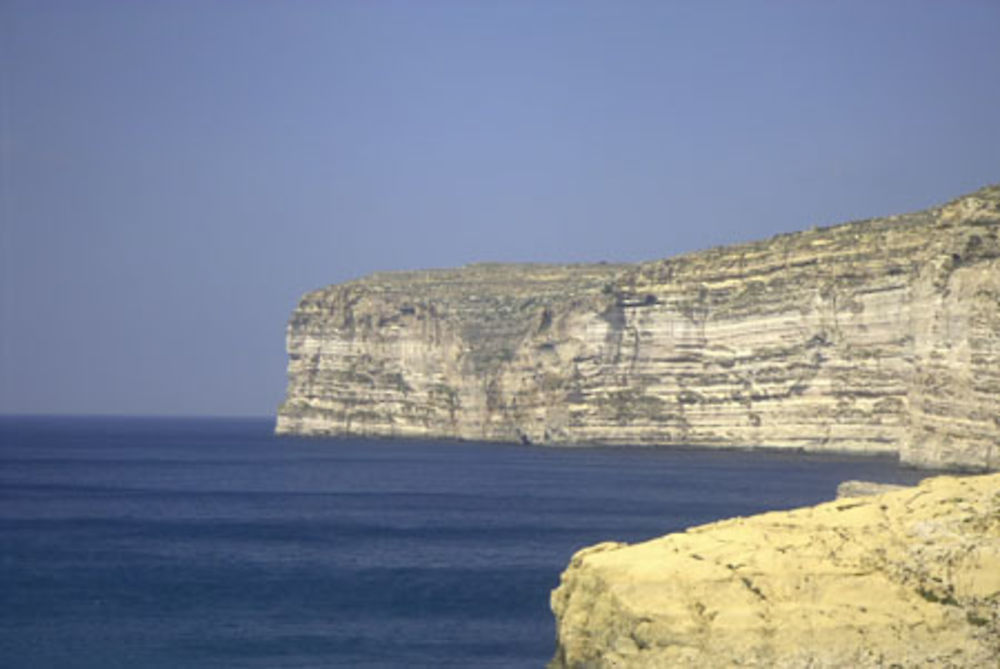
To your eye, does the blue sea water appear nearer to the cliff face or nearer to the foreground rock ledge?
the cliff face

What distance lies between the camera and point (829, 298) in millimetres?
115000

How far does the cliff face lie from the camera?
3295 inches

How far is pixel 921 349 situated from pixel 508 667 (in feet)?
196

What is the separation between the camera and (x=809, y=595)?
80.6 ft

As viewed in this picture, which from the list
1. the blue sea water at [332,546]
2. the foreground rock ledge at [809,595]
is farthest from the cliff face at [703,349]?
the foreground rock ledge at [809,595]

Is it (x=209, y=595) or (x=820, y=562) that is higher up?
(x=820, y=562)

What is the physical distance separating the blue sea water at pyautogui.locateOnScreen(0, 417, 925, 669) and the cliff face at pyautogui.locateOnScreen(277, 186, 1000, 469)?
5.13m

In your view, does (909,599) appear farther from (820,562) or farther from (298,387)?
(298,387)

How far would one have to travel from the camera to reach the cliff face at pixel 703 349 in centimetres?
8369

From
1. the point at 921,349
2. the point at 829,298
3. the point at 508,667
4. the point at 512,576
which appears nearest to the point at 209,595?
the point at 512,576

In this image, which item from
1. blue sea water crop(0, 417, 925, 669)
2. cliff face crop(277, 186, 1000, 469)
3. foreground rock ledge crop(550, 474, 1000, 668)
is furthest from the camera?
cliff face crop(277, 186, 1000, 469)

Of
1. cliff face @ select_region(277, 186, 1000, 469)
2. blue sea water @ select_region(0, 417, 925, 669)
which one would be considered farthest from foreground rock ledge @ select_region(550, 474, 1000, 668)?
cliff face @ select_region(277, 186, 1000, 469)

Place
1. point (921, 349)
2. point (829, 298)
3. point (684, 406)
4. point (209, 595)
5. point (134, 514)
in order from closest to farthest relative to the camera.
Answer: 1. point (209, 595)
2. point (134, 514)
3. point (921, 349)
4. point (829, 298)
5. point (684, 406)

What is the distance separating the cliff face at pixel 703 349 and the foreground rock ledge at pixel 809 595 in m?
52.8
